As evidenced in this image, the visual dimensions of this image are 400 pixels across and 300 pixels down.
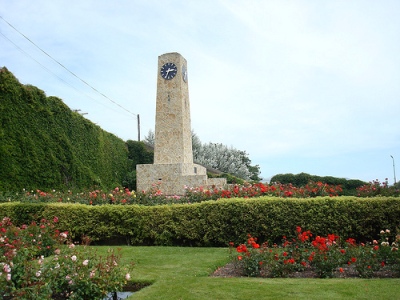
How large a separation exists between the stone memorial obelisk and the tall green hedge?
2.99 meters

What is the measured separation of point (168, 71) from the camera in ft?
64.5

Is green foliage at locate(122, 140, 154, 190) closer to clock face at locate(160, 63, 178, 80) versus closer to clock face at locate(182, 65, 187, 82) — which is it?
clock face at locate(182, 65, 187, 82)

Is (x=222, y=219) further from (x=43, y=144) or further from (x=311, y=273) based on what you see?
(x=43, y=144)

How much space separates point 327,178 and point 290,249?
70.3ft

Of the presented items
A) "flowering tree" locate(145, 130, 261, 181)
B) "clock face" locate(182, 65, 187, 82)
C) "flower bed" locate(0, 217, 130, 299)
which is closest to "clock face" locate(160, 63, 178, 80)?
"clock face" locate(182, 65, 187, 82)

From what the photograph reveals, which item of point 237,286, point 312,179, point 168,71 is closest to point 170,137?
point 168,71

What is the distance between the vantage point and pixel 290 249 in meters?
6.31

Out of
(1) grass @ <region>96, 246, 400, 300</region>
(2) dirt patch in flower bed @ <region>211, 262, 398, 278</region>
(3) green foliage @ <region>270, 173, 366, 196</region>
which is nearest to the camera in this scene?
(1) grass @ <region>96, 246, 400, 300</region>

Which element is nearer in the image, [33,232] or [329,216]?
[33,232]

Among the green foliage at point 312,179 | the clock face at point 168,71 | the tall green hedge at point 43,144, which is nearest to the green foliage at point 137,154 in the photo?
the tall green hedge at point 43,144

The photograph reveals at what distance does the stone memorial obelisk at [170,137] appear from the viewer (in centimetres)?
1914

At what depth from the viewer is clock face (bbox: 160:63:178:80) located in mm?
19609

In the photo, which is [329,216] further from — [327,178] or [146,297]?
[327,178]

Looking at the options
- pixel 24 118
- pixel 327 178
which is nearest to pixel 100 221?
pixel 24 118
